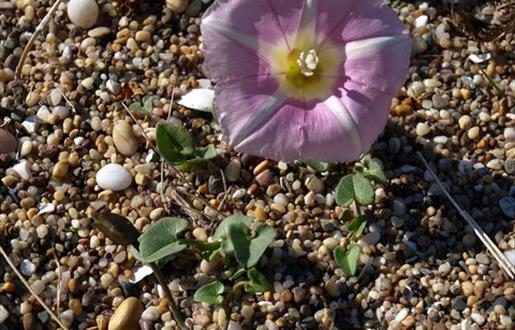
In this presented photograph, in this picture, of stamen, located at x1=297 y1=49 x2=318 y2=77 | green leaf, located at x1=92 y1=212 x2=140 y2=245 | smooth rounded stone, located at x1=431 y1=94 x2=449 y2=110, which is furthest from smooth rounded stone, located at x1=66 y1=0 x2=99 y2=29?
smooth rounded stone, located at x1=431 y1=94 x2=449 y2=110

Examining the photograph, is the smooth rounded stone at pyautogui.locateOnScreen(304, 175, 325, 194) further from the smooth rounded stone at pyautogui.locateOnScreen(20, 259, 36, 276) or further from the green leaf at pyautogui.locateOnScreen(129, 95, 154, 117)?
the smooth rounded stone at pyautogui.locateOnScreen(20, 259, 36, 276)

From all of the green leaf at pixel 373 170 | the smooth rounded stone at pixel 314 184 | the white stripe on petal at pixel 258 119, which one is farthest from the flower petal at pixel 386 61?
the smooth rounded stone at pixel 314 184

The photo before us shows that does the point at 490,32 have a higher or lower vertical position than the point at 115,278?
higher

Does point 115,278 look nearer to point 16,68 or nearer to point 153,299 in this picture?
point 153,299

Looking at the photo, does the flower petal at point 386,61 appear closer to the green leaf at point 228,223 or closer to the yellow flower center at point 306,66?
the yellow flower center at point 306,66

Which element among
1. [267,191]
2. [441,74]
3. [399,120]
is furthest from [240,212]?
[441,74]
